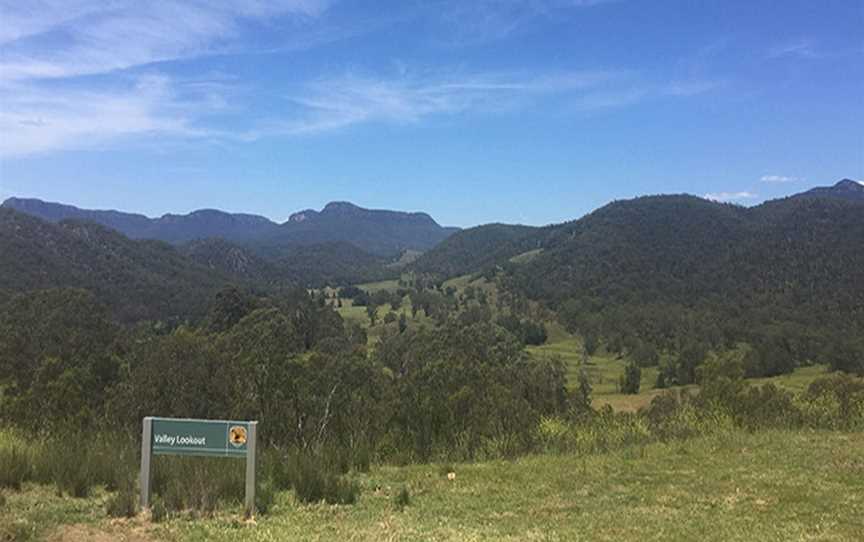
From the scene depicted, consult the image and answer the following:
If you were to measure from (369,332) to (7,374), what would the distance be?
290 feet

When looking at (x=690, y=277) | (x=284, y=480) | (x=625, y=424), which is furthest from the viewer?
(x=690, y=277)

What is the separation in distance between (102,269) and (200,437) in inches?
6705

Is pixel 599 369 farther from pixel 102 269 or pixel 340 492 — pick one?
pixel 102 269

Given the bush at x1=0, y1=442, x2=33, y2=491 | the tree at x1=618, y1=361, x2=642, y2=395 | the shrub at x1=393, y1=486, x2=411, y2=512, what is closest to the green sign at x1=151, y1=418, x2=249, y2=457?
the shrub at x1=393, y1=486, x2=411, y2=512

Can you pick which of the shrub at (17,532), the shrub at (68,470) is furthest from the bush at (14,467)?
the shrub at (17,532)

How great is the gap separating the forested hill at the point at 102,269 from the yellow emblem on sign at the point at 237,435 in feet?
398

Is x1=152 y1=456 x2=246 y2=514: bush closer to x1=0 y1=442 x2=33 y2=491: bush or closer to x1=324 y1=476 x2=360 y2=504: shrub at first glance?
x1=324 y1=476 x2=360 y2=504: shrub

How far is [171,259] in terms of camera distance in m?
197

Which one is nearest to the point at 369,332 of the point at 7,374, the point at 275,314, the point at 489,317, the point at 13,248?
the point at 489,317

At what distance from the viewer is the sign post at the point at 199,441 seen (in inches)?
257

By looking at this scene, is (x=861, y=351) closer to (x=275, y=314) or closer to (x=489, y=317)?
(x=489, y=317)

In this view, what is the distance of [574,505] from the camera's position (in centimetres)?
716

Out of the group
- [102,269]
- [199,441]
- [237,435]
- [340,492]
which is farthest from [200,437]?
[102,269]

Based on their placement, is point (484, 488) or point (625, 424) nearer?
point (484, 488)
